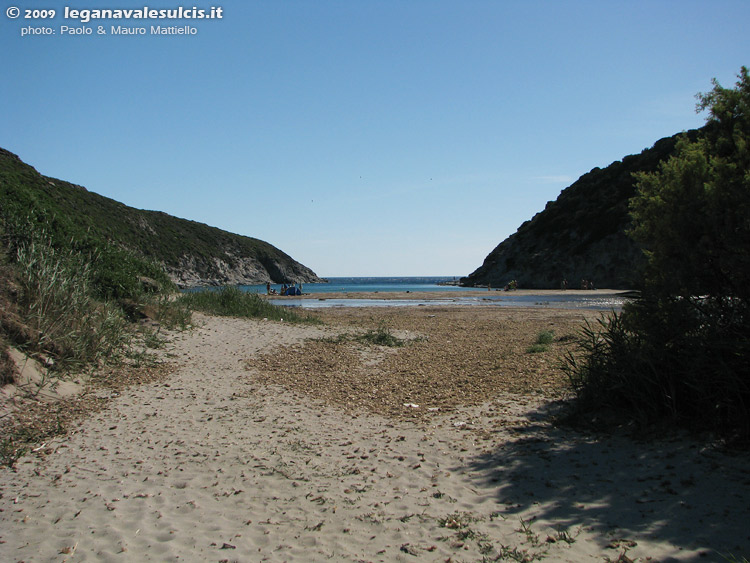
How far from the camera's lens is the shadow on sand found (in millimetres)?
3895

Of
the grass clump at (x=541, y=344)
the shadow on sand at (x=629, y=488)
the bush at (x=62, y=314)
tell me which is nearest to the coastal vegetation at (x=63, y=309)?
the bush at (x=62, y=314)

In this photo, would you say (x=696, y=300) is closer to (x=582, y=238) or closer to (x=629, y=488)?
(x=629, y=488)

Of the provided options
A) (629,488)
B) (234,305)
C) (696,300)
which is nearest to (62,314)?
(629,488)

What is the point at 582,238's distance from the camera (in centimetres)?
6944

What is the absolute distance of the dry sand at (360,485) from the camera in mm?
3867

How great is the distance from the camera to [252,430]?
6.91m

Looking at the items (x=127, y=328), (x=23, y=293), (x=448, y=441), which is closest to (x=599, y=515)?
(x=448, y=441)

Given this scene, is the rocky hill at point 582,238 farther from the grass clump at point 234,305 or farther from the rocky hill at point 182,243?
the grass clump at point 234,305

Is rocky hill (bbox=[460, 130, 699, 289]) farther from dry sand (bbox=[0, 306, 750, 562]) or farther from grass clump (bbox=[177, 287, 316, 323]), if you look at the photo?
dry sand (bbox=[0, 306, 750, 562])

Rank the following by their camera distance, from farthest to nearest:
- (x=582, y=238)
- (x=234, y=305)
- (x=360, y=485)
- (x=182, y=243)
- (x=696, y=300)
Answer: (x=182, y=243), (x=582, y=238), (x=234, y=305), (x=696, y=300), (x=360, y=485)

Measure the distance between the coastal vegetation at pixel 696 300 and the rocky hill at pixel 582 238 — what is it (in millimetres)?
55874

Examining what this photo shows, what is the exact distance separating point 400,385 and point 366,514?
17.8 ft

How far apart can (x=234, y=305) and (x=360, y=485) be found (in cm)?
1571

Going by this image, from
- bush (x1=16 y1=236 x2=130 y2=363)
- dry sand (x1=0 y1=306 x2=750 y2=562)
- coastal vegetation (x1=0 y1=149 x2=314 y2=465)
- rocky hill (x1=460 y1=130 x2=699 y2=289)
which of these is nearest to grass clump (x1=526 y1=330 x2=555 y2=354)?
dry sand (x1=0 y1=306 x2=750 y2=562)
